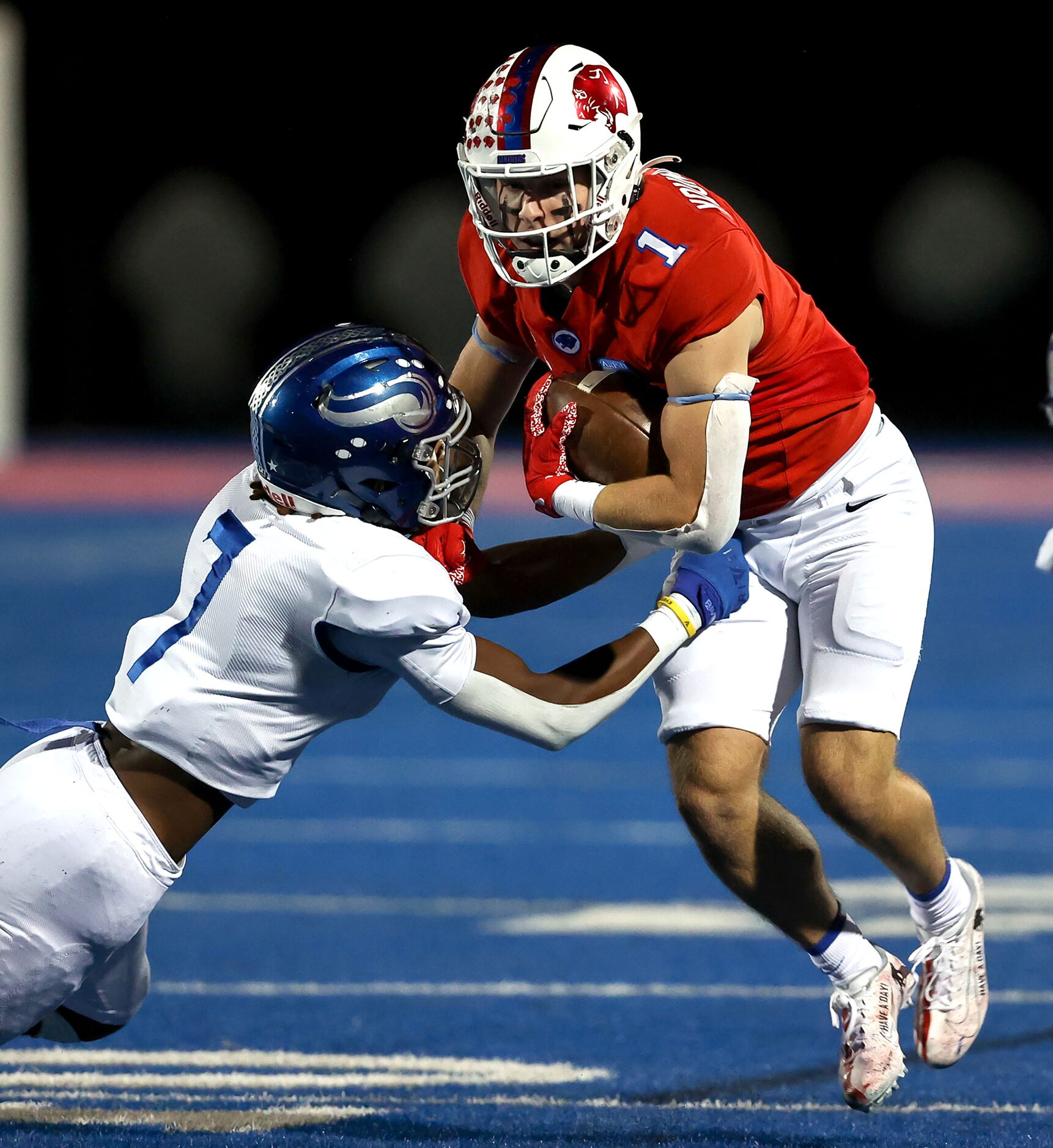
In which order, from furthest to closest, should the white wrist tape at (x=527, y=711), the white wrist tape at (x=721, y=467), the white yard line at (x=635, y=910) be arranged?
the white yard line at (x=635, y=910)
the white wrist tape at (x=721, y=467)
the white wrist tape at (x=527, y=711)

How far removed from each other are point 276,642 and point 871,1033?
1.32 meters

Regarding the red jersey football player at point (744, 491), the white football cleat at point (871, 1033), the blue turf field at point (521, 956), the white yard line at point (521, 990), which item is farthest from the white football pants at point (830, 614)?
the white yard line at point (521, 990)

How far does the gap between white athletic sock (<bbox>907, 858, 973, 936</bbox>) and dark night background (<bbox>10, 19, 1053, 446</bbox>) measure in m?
11.5

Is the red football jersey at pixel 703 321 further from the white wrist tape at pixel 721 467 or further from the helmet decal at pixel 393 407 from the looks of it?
the helmet decal at pixel 393 407

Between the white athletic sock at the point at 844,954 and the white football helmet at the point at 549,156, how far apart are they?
125 centimetres

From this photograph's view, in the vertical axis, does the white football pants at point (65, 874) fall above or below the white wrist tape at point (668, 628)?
below

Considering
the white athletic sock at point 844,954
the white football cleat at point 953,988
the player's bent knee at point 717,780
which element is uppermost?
the player's bent knee at point 717,780

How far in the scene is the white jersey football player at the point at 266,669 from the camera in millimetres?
2609

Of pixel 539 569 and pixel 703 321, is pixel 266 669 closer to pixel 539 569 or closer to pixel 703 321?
pixel 539 569

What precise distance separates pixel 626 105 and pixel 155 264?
549 inches

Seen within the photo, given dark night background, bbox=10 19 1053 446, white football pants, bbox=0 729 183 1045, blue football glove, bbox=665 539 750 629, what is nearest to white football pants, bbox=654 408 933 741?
blue football glove, bbox=665 539 750 629

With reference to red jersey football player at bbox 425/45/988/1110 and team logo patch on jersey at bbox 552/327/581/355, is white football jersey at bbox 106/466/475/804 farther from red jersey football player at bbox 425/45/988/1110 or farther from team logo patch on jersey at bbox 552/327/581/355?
team logo patch on jersey at bbox 552/327/581/355

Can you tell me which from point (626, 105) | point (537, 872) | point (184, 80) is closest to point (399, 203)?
point (184, 80)

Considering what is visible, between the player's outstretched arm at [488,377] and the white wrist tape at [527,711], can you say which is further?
the player's outstretched arm at [488,377]
